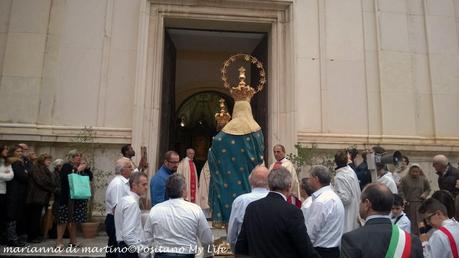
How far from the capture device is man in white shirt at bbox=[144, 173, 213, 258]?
129 inches

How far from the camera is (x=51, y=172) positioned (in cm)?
756

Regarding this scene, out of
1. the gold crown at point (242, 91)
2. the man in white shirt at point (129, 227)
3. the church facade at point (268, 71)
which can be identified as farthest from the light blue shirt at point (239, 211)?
the church facade at point (268, 71)

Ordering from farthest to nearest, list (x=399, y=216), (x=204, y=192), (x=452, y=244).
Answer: (x=204, y=192) < (x=399, y=216) < (x=452, y=244)

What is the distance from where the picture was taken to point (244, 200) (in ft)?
12.1

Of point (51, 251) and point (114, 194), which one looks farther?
point (51, 251)

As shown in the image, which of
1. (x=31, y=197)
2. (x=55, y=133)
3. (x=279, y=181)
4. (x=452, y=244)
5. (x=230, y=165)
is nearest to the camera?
(x=452, y=244)

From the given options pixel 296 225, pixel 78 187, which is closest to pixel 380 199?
pixel 296 225

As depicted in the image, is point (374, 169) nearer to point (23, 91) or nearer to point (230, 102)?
point (23, 91)

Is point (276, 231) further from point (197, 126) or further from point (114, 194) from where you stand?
point (197, 126)

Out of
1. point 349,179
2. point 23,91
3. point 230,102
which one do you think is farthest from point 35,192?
point 230,102

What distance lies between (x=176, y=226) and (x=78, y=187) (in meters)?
4.07

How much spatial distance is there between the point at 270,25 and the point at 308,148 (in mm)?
3480

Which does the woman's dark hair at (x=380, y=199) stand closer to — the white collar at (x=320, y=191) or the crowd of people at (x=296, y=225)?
the crowd of people at (x=296, y=225)

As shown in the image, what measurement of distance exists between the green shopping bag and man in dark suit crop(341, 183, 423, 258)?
5444 millimetres
